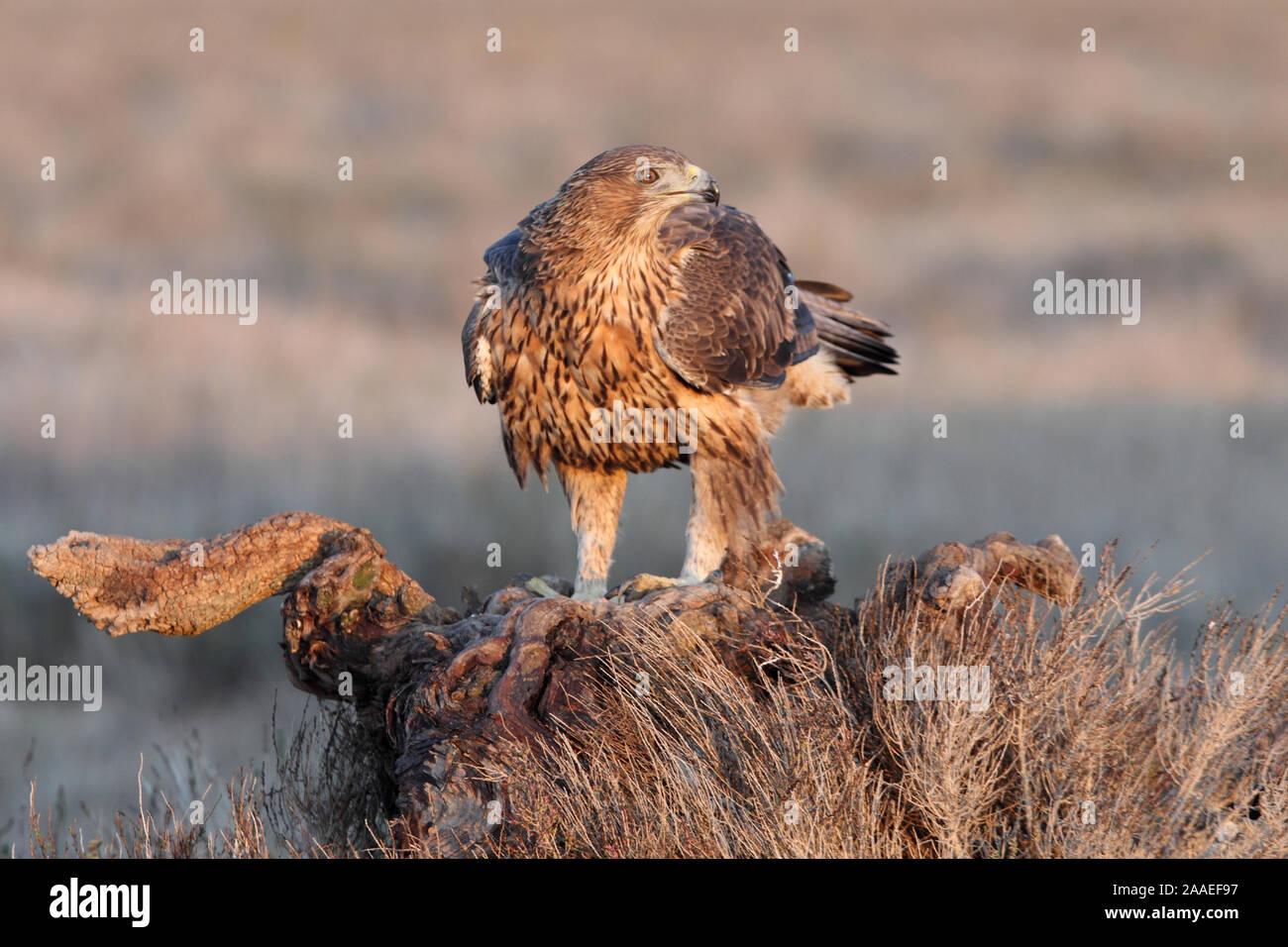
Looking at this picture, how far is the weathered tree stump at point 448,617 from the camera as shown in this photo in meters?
4.50

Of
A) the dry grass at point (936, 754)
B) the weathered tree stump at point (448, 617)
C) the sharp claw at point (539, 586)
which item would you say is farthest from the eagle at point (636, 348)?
the dry grass at point (936, 754)

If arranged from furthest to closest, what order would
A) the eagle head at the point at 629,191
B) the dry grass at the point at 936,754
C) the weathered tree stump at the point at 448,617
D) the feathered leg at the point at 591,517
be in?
the feathered leg at the point at 591,517, the eagle head at the point at 629,191, the weathered tree stump at the point at 448,617, the dry grass at the point at 936,754

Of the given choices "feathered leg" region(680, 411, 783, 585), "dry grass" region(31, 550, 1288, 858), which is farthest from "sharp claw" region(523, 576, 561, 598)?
"dry grass" region(31, 550, 1288, 858)

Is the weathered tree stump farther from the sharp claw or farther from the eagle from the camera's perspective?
the eagle

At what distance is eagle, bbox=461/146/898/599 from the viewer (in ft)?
17.2

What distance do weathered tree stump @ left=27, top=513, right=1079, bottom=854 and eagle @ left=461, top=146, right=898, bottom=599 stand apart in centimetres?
40

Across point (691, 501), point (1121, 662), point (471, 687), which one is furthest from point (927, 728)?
point (691, 501)

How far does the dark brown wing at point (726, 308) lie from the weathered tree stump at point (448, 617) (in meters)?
0.89

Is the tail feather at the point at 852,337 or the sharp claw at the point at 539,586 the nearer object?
the sharp claw at the point at 539,586

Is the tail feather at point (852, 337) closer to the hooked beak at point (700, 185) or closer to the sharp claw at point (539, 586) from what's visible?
the hooked beak at point (700, 185)

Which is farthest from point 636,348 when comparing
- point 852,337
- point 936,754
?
point 936,754

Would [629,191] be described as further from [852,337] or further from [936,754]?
[936,754]

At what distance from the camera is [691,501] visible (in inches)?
229

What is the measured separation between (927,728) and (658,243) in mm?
2871
